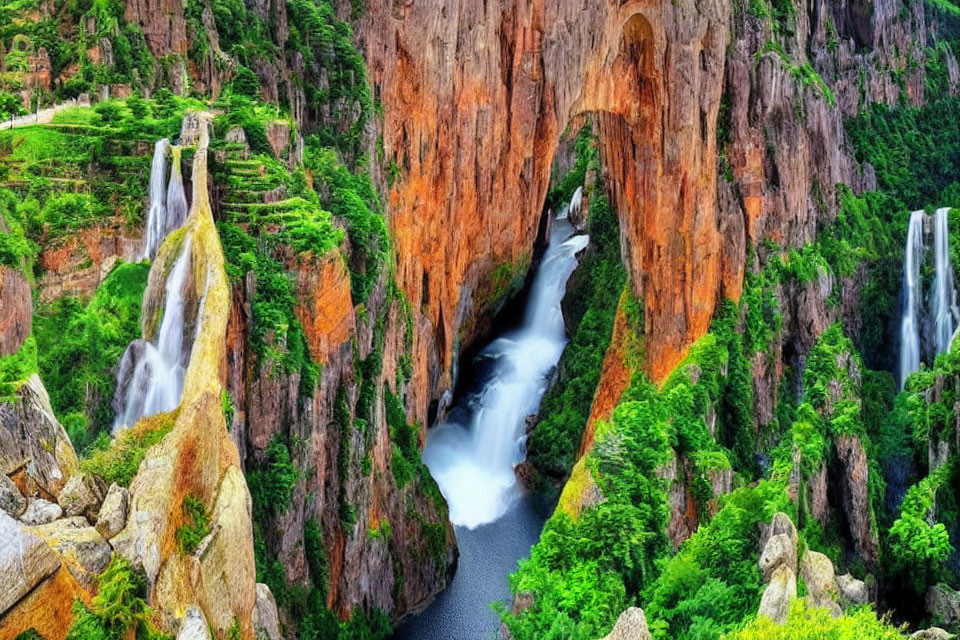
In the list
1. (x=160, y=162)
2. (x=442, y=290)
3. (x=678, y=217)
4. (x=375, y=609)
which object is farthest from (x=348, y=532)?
(x=678, y=217)

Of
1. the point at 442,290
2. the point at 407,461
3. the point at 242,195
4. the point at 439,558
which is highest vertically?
the point at 242,195

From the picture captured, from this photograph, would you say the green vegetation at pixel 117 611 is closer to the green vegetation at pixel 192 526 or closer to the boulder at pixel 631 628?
the green vegetation at pixel 192 526

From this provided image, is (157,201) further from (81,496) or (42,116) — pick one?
(81,496)

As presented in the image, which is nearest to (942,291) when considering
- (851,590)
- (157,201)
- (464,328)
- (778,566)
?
(464,328)

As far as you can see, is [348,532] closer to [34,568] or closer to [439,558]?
[439,558]

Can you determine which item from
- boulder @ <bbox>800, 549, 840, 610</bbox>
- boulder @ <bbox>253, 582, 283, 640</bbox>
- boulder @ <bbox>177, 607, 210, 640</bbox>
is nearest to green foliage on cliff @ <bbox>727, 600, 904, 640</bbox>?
boulder @ <bbox>800, 549, 840, 610</bbox>
